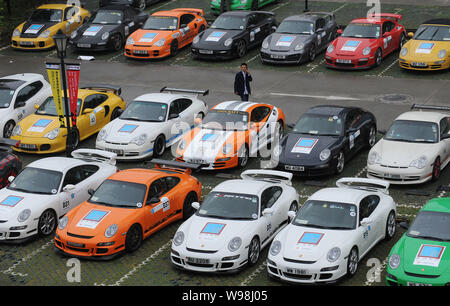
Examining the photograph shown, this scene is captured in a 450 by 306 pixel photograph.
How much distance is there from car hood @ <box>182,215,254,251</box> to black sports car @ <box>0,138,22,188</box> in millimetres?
5765

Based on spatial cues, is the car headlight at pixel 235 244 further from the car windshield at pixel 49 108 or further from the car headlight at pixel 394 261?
the car windshield at pixel 49 108

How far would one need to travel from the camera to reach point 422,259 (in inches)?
541

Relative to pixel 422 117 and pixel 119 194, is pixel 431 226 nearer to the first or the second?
pixel 422 117

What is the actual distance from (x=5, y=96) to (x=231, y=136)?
289 inches

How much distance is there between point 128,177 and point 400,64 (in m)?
12.9

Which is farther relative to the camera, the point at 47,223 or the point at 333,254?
the point at 47,223

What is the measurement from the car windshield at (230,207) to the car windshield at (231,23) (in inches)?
565

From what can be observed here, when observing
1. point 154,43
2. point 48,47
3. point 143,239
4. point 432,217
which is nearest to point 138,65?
point 154,43

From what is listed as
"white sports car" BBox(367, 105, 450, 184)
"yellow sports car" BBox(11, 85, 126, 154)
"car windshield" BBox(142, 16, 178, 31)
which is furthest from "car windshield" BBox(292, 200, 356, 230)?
"car windshield" BBox(142, 16, 178, 31)

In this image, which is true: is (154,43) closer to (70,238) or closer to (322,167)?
(322,167)

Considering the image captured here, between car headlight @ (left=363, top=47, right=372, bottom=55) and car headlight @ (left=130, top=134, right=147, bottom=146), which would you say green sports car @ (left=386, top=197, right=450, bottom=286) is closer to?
car headlight @ (left=130, top=134, right=147, bottom=146)

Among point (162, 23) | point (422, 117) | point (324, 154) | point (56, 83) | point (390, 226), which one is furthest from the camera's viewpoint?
point (162, 23)

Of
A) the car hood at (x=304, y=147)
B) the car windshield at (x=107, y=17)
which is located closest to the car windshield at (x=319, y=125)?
the car hood at (x=304, y=147)

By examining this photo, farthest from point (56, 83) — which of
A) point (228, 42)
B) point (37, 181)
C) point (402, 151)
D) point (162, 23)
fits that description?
point (162, 23)
